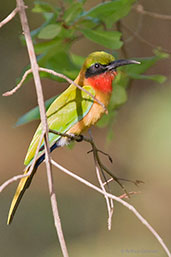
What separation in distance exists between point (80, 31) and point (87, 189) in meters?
3.70

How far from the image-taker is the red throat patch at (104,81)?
2.33 m

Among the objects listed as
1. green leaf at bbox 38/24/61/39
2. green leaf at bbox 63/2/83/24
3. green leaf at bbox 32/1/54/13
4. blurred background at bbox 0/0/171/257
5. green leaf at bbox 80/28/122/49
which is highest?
green leaf at bbox 32/1/54/13

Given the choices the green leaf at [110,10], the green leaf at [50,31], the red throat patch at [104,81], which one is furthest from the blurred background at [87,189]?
the green leaf at [50,31]

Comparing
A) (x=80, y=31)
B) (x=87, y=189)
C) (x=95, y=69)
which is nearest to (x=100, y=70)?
(x=95, y=69)

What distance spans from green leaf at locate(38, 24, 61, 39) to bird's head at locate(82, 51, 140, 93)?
239 mm

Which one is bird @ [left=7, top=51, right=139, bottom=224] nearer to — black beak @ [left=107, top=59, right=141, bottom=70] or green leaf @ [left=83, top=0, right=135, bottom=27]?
black beak @ [left=107, top=59, right=141, bottom=70]

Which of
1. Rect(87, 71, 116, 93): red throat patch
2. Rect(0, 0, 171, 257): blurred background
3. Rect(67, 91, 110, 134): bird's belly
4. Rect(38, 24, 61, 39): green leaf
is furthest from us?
Rect(0, 0, 171, 257): blurred background

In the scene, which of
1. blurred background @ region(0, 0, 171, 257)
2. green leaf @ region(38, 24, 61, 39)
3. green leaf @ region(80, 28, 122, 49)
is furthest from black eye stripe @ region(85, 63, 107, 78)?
blurred background @ region(0, 0, 171, 257)

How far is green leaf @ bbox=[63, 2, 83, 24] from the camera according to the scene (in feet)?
7.16

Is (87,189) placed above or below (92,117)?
below

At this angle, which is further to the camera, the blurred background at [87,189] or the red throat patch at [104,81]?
the blurred background at [87,189]

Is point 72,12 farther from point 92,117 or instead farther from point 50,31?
point 92,117

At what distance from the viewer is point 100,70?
2.36m

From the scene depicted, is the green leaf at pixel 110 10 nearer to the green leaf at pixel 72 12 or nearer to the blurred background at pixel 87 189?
the green leaf at pixel 72 12
